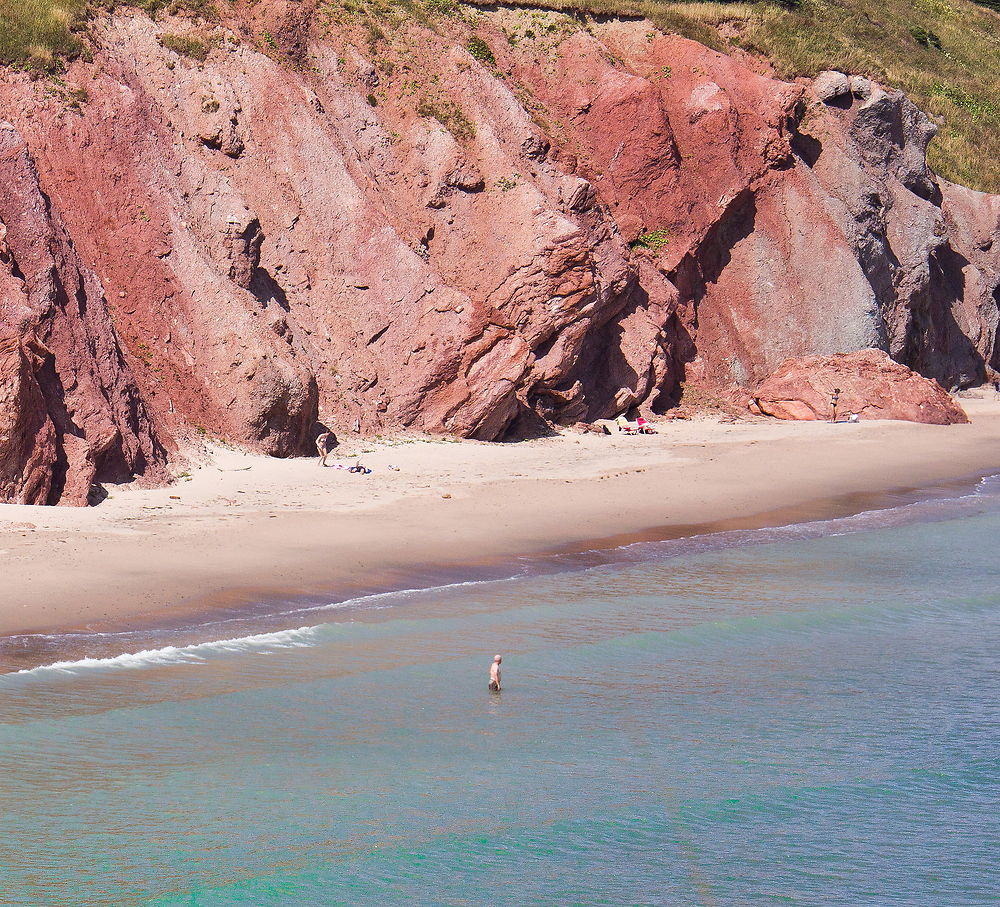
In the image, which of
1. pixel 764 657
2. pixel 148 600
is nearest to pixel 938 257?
pixel 764 657

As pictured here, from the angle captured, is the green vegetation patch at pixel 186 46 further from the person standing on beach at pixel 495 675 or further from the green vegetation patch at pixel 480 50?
the person standing on beach at pixel 495 675

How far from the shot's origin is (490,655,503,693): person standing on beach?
36.2 feet

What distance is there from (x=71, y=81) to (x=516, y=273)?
29.6 ft

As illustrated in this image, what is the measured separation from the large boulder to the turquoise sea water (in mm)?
16598

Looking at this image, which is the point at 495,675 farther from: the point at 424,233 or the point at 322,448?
the point at 424,233

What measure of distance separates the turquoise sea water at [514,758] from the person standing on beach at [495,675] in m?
0.11

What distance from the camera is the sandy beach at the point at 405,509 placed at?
13.3m

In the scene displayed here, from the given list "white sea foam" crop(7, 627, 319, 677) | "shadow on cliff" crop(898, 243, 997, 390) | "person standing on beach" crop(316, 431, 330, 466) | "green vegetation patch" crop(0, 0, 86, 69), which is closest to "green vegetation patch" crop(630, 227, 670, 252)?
"shadow on cliff" crop(898, 243, 997, 390)

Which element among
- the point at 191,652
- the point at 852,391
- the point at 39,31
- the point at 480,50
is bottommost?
the point at 191,652

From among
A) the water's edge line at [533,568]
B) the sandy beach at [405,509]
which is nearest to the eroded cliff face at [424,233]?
the sandy beach at [405,509]

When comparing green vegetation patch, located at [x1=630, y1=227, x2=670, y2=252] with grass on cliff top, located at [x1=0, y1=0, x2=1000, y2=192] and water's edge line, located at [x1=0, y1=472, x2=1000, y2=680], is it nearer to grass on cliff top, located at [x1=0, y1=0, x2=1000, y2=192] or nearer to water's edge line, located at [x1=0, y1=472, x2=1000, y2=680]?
grass on cliff top, located at [x1=0, y1=0, x2=1000, y2=192]

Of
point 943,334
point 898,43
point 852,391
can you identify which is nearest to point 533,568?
point 852,391

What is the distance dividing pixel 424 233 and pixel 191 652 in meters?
16.1

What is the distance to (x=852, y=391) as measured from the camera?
1225 inches
